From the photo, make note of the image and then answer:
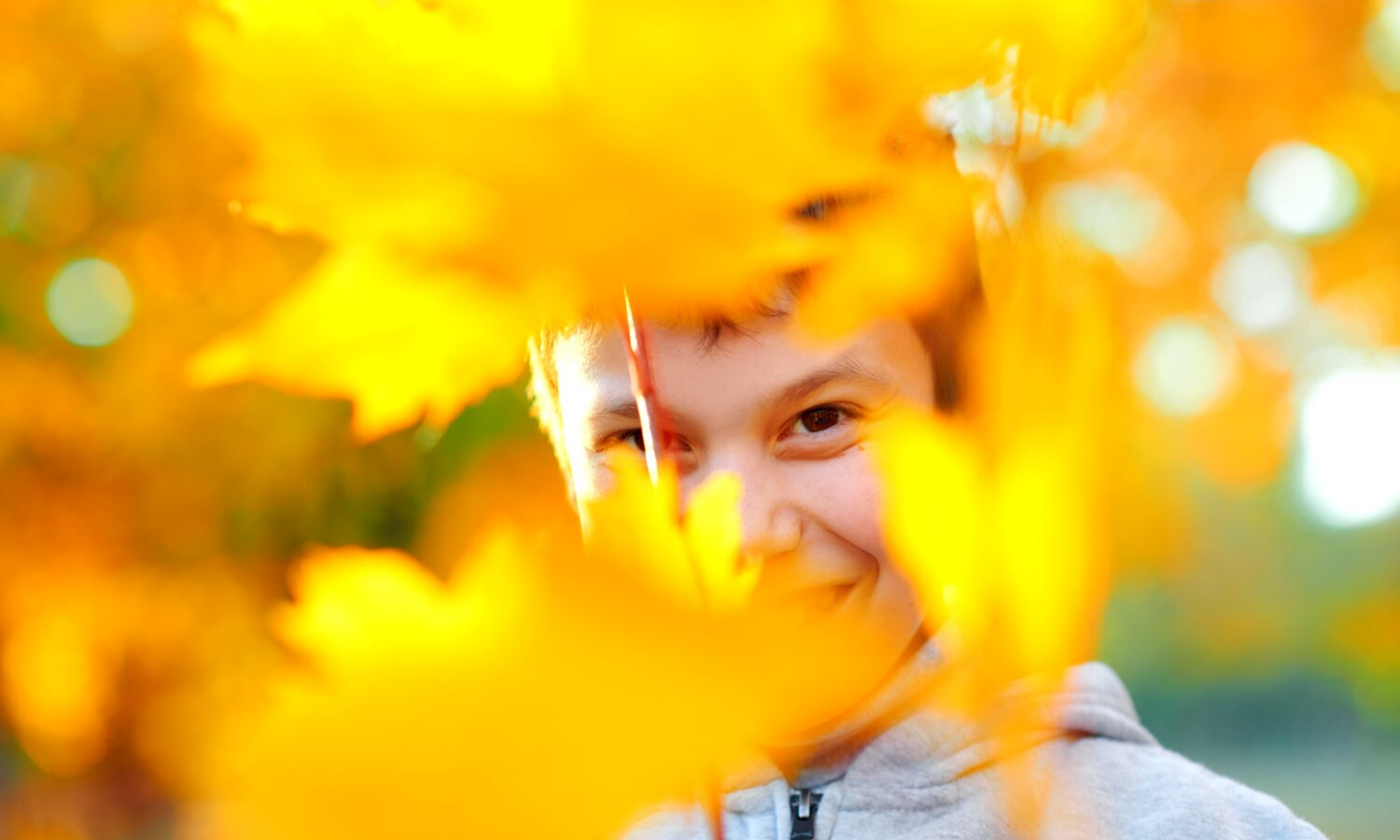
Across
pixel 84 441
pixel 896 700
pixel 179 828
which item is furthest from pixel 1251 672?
pixel 896 700

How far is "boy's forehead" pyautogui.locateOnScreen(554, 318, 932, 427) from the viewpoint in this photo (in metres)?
0.81

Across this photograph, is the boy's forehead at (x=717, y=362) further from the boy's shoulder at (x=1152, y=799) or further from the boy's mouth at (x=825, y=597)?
the boy's shoulder at (x=1152, y=799)

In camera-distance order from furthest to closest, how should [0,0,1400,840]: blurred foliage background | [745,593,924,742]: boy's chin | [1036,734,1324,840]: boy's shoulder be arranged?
[0,0,1400,840]: blurred foliage background → [1036,734,1324,840]: boy's shoulder → [745,593,924,742]: boy's chin

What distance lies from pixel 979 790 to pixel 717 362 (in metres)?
0.38

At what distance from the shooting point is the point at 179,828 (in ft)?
13.8

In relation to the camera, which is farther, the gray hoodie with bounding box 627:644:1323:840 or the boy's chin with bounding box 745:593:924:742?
the gray hoodie with bounding box 627:644:1323:840

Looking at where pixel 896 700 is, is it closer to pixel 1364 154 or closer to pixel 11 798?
pixel 1364 154

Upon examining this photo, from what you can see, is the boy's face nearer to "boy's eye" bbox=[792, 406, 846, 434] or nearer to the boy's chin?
"boy's eye" bbox=[792, 406, 846, 434]

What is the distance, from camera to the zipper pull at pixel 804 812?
0.97 meters

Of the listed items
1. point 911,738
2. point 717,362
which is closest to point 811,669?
point 717,362

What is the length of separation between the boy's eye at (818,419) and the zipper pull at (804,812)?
0.94ft

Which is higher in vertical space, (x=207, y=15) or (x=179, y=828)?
(x=179, y=828)

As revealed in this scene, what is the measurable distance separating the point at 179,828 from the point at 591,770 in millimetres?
4169

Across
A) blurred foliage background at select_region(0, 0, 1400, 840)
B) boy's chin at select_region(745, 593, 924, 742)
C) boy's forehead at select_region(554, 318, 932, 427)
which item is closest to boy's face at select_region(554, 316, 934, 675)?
boy's forehead at select_region(554, 318, 932, 427)
